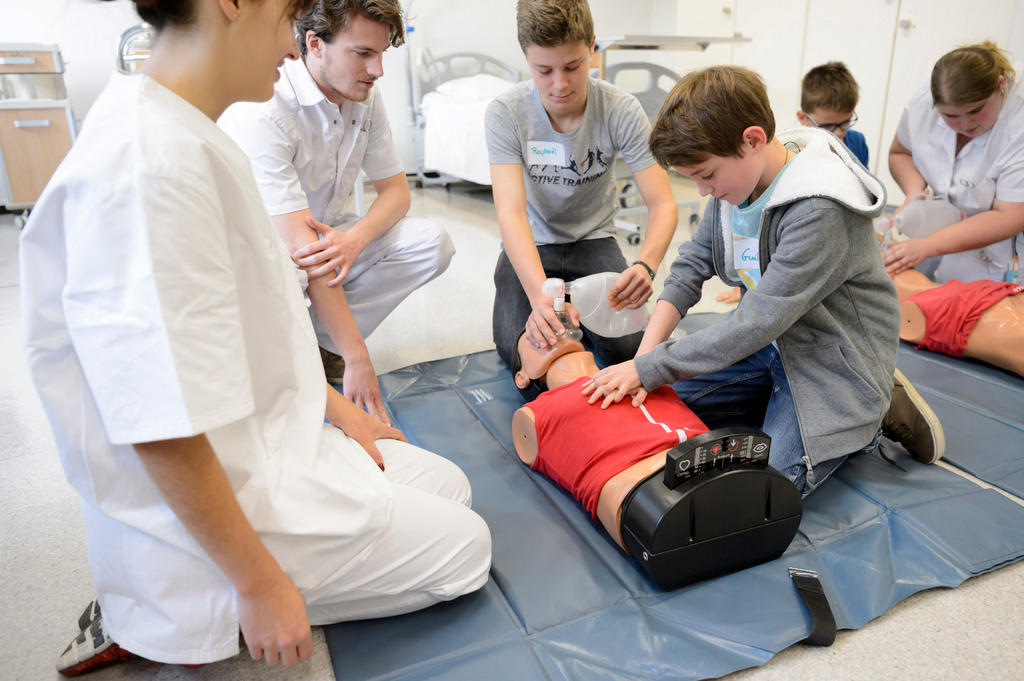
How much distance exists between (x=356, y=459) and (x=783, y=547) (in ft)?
2.43

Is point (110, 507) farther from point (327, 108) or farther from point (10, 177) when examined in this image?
point (10, 177)

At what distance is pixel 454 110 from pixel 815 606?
3.81 meters

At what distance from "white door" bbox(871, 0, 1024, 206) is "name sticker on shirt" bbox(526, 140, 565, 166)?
106 inches

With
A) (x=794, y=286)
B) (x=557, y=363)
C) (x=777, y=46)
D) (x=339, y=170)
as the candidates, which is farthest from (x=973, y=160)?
(x=777, y=46)

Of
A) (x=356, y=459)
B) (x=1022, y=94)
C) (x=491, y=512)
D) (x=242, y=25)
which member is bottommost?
(x=491, y=512)

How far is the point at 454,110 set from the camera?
14.1 feet

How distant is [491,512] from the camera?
4.41ft

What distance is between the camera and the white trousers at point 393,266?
6.51 feet

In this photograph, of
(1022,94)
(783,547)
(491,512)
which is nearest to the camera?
(783,547)

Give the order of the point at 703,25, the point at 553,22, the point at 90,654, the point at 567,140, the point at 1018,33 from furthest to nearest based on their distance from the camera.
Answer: the point at 703,25, the point at 1018,33, the point at 567,140, the point at 553,22, the point at 90,654

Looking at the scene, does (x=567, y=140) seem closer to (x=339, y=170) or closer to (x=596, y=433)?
(x=339, y=170)

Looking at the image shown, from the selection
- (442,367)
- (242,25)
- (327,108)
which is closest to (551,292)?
(442,367)

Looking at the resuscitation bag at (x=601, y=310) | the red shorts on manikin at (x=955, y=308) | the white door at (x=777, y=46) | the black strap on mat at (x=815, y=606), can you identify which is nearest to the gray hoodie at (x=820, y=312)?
the black strap on mat at (x=815, y=606)

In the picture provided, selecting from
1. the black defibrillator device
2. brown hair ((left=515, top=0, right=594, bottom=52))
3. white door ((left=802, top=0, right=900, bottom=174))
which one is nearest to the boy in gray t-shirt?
brown hair ((left=515, top=0, right=594, bottom=52))
